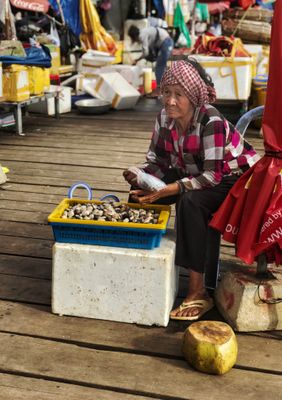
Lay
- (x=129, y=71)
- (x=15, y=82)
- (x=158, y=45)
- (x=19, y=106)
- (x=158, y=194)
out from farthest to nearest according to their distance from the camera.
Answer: (x=158, y=45), (x=129, y=71), (x=19, y=106), (x=15, y=82), (x=158, y=194)

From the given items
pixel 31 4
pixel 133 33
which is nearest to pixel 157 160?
pixel 31 4

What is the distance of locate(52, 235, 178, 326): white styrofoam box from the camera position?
101 inches

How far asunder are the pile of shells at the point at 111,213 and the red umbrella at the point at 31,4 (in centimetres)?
638

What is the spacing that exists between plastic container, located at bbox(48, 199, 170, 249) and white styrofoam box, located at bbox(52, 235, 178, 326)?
3cm

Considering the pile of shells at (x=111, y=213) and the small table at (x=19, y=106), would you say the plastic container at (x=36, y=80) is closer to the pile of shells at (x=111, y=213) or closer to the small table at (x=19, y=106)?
the small table at (x=19, y=106)

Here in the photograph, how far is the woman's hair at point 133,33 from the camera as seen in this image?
13.8 metres

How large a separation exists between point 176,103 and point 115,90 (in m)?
6.18

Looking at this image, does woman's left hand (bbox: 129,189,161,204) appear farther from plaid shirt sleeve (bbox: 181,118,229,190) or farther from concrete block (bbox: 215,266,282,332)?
concrete block (bbox: 215,266,282,332)

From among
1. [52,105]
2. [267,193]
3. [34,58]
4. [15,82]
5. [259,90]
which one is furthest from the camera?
[52,105]

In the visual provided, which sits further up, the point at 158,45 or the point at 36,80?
the point at 158,45

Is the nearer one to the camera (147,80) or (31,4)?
(31,4)

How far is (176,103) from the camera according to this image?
2711 mm

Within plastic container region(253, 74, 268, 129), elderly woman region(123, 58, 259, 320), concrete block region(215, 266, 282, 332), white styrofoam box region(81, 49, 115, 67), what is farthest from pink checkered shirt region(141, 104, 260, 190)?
white styrofoam box region(81, 49, 115, 67)

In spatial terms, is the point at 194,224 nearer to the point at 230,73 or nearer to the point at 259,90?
the point at 230,73
